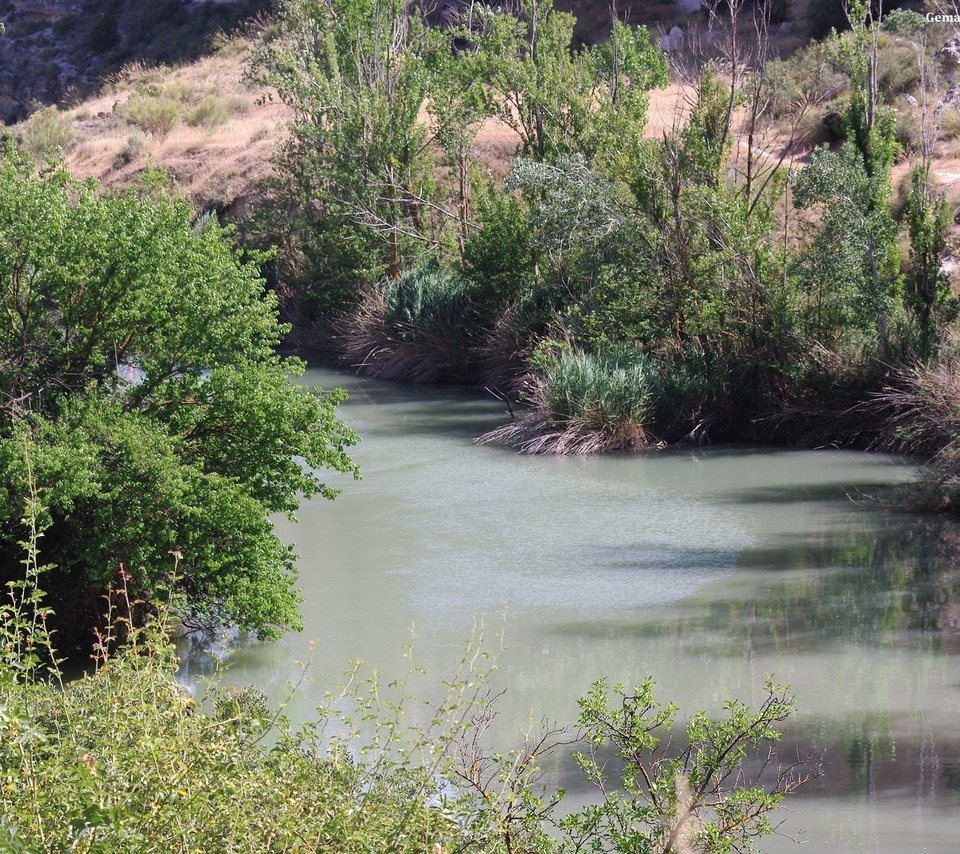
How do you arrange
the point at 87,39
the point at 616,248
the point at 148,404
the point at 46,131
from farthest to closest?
the point at 87,39 → the point at 46,131 → the point at 616,248 → the point at 148,404

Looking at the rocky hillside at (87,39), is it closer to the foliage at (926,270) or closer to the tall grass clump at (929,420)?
the foliage at (926,270)

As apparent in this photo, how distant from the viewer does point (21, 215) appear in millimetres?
9914

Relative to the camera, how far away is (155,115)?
52750mm

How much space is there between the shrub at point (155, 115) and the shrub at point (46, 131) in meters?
2.66

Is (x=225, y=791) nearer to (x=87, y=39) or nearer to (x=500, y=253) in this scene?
(x=500, y=253)

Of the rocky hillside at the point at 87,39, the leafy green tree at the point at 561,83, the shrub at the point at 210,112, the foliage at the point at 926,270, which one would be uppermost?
the rocky hillside at the point at 87,39

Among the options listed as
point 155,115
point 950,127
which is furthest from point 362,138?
point 155,115

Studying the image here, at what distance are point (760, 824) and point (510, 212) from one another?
19941mm

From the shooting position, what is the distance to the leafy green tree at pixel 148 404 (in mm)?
9547

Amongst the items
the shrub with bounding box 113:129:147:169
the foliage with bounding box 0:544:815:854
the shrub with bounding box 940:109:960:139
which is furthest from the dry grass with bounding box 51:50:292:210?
the foliage with bounding box 0:544:815:854

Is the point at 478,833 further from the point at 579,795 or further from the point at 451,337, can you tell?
the point at 451,337

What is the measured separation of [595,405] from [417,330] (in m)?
8.32

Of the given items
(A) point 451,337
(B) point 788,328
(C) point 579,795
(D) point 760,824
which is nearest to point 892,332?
(B) point 788,328

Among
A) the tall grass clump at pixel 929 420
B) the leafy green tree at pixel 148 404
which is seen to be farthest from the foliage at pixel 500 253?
the leafy green tree at pixel 148 404
